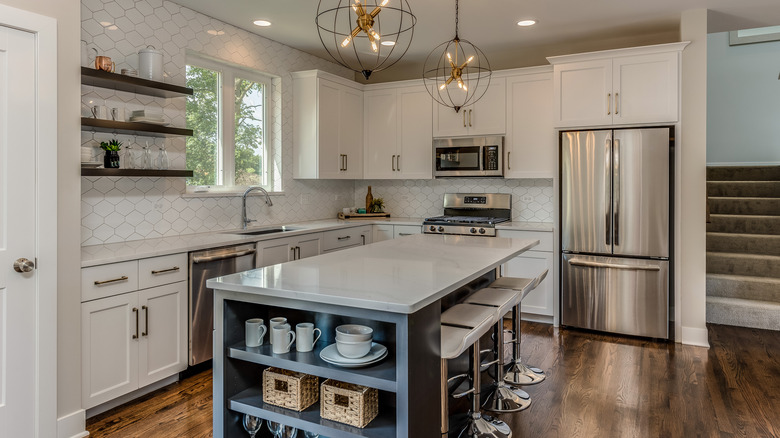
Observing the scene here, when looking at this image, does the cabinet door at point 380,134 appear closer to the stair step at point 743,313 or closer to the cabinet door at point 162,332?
the cabinet door at point 162,332

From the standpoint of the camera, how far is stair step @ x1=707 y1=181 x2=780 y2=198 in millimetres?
5745

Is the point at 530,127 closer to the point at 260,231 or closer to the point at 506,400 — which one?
the point at 260,231

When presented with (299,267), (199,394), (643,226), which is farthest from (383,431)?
(643,226)

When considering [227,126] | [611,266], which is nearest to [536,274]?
[611,266]

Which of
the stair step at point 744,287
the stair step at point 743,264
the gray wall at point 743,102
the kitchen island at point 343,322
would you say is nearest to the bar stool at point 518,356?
the kitchen island at point 343,322

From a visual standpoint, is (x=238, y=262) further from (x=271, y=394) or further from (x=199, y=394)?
(x=271, y=394)

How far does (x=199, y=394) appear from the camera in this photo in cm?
304

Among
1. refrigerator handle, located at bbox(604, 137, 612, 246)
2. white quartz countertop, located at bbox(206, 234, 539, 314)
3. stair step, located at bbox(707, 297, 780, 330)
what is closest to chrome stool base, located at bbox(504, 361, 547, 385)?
white quartz countertop, located at bbox(206, 234, 539, 314)

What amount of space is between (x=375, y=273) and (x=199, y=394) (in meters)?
1.62

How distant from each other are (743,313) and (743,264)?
63cm

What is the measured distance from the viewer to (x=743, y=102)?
6.64 meters

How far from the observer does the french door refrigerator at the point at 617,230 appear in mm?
4066

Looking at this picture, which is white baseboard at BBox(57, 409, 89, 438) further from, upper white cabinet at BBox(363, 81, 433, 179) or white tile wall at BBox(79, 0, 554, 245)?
upper white cabinet at BBox(363, 81, 433, 179)

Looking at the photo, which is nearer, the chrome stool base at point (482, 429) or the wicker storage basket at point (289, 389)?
the wicker storage basket at point (289, 389)
